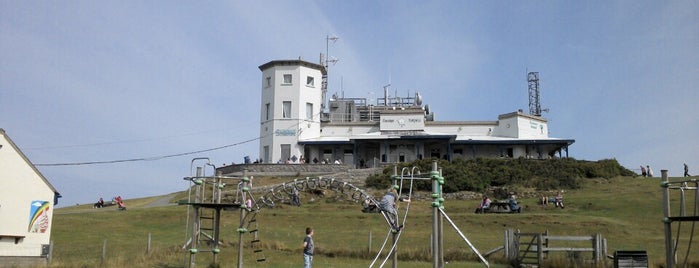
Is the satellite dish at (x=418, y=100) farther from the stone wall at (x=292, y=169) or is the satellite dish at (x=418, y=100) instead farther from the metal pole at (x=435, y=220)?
the metal pole at (x=435, y=220)

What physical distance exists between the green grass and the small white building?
1363 millimetres

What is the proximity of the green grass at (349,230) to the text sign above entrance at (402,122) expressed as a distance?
20568mm

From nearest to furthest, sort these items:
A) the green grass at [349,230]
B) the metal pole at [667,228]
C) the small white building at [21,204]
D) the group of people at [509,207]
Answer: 1. the metal pole at [667,228]
2. the green grass at [349,230]
3. the small white building at [21,204]
4. the group of people at [509,207]

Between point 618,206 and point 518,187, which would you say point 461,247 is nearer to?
point 618,206

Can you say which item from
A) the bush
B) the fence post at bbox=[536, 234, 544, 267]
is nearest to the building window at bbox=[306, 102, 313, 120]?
the bush

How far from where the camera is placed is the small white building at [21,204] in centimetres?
2933

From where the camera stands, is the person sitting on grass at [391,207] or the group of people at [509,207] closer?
the person sitting on grass at [391,207]

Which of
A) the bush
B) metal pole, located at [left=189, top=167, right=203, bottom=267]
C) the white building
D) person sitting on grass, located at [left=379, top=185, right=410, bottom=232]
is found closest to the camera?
person sitting on grass, located at [left=379, top=185, right=410, bottom=232]

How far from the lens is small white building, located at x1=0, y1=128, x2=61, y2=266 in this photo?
96.2ft

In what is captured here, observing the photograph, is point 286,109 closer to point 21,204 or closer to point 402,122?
point 402,122

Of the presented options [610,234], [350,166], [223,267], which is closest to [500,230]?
[610,234]

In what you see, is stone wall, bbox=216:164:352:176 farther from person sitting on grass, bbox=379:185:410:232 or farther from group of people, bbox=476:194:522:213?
person sitting on grass, bbox=379:185:410:232

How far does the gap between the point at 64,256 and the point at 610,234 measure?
2569cm

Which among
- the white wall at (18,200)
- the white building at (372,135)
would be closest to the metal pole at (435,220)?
the white wall at (18,200)
